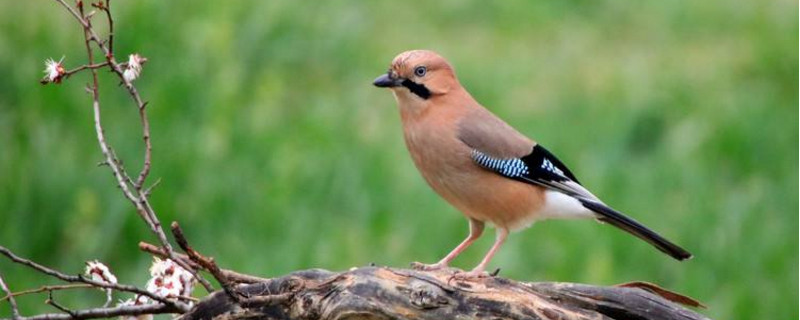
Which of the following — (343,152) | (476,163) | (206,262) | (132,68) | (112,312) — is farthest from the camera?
(343,152)

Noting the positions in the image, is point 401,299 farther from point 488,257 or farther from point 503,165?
point 503,165

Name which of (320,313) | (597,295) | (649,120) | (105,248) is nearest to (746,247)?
(649,120)

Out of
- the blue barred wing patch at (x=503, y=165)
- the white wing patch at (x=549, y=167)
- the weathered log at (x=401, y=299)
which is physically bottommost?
the weathered log at (x=401, y=299)

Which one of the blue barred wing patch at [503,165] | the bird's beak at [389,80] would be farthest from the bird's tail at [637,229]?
the bird's beak at [389,80]

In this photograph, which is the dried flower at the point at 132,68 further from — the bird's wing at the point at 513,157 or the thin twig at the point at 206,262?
the bird's wing at the point at 513,157

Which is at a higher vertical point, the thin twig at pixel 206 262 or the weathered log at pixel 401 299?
the weathered log at pixel 401 299

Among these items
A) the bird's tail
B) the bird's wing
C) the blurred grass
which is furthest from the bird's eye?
the blurred grass

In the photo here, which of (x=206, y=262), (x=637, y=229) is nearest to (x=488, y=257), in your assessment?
(x=637, y=229)

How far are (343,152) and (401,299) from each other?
4858 mm

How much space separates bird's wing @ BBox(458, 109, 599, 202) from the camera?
18.7ft

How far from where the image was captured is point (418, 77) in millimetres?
5656

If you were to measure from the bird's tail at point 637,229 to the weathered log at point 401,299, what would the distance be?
3.02 feet

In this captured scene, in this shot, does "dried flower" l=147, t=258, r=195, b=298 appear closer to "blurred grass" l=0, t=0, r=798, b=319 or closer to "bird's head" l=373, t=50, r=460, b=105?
"bird's head" l=373, t=50, r=460, b=105

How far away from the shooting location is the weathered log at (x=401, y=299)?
13.9 feet
